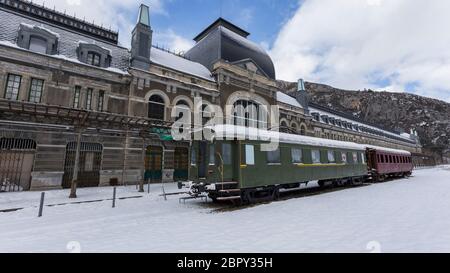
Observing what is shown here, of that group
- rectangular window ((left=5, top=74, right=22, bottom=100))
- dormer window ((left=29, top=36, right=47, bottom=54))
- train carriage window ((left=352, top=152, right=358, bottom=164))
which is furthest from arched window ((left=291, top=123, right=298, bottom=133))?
rectangular window ((left=5, top=74, right=22, bottom=100))

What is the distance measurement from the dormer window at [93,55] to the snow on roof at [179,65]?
384 centimetres

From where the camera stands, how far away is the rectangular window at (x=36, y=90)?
14.6 m

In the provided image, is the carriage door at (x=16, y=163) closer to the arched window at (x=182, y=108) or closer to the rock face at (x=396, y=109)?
the arched window at (x=182, y=108)

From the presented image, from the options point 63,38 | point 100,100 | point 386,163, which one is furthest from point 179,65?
point 386,163

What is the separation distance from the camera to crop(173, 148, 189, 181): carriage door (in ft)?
65.3

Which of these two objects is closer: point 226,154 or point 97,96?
point 226,154

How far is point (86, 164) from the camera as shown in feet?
52.6

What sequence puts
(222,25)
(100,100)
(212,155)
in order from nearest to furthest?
1. (212,155)
2. (100,100)
3. (222,25)

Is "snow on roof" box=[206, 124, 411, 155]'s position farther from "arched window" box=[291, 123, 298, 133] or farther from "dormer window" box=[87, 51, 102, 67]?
"arched window" box=[291, 123, 298, 133]

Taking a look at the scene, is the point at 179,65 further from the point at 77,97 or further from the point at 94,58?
the point at 77,97

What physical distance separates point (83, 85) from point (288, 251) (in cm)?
1734

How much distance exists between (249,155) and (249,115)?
15.8 meters

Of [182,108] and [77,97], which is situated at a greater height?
[182,108]
